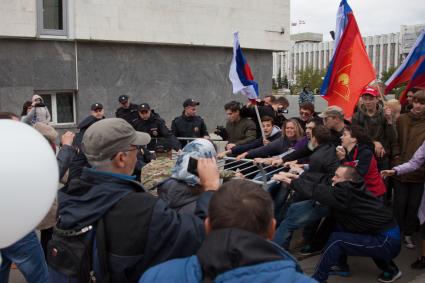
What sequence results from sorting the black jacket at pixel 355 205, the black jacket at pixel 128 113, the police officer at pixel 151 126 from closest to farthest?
the black jacket at pixel 355 205 < the police officer at pixel 151 126 < the black jacket at pixel 128 113

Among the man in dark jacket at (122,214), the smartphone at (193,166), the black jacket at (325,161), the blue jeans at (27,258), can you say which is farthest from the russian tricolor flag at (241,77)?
the man in dark jacket at (122,214)

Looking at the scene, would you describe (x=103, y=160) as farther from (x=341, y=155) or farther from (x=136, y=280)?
(x=341, y=155)

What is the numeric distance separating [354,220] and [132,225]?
2792 mm

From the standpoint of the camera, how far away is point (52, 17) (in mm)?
12578

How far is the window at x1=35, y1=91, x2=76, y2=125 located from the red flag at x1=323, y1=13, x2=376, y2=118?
8.75 metres

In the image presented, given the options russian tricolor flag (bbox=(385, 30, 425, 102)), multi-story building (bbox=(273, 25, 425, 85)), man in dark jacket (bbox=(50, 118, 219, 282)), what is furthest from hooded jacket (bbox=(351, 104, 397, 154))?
multi-story building (bbox=(273, 25, 425, 85))

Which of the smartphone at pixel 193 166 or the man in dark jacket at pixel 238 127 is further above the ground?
the smartphone at pixel 193 166

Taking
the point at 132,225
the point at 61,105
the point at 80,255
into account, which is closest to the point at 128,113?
the point at 61,105

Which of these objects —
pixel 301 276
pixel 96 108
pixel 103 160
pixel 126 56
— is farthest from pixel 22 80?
pixel 301 276

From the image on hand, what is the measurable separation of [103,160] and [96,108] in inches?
197

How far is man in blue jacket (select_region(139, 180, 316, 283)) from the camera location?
1551mm

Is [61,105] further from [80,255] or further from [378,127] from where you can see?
[80,255]

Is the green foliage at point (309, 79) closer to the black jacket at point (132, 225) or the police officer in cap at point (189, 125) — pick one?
the police officer in cap at point (189, 125)

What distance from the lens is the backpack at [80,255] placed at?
206 cm
